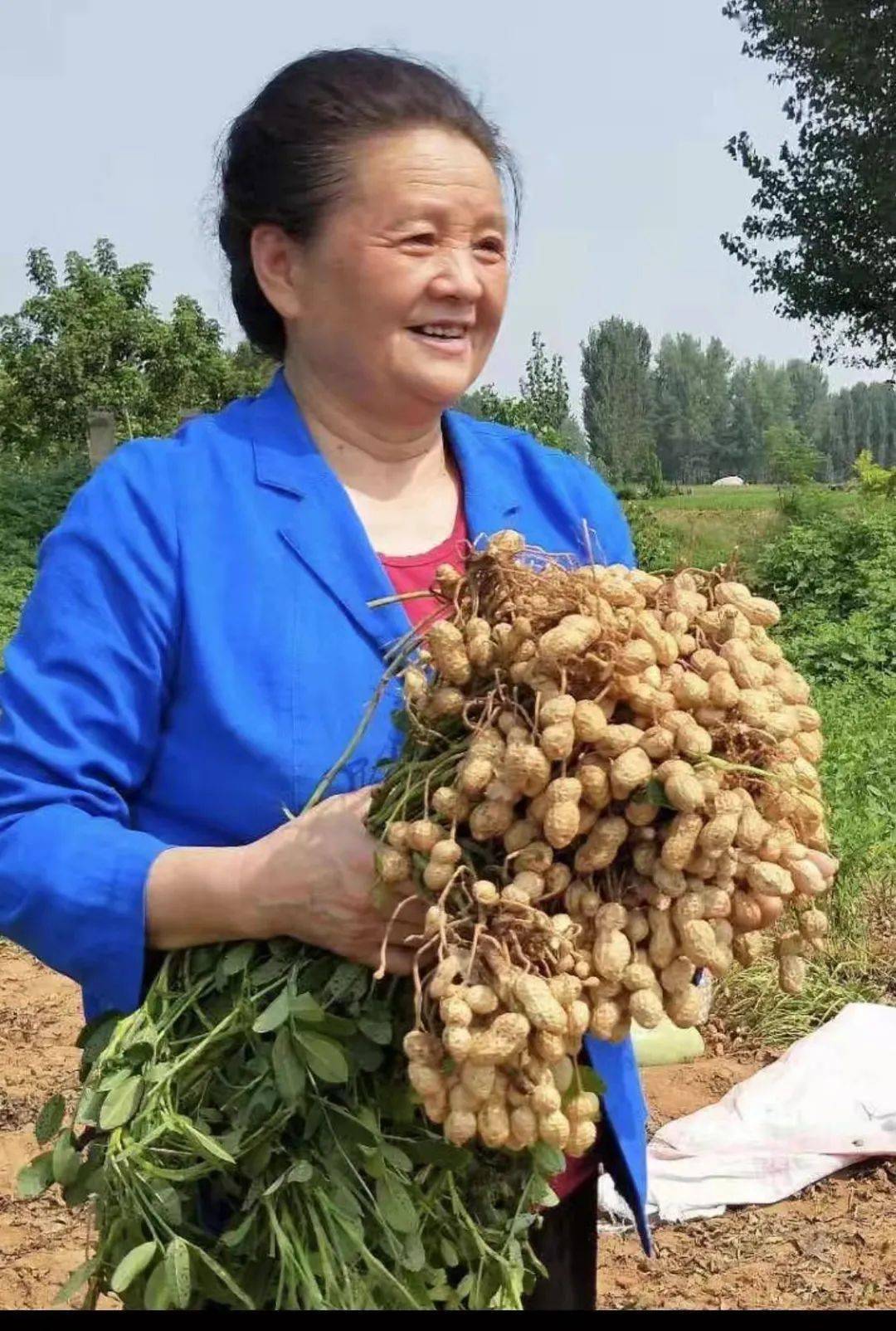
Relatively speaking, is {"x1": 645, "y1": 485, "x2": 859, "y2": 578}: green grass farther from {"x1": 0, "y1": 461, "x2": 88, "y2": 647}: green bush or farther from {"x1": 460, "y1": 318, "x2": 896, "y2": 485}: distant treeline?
{"x1": 460, "y1": 318, "x2": 896, "y2": 485}: distant treeline

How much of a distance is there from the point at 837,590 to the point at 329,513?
9.59 m

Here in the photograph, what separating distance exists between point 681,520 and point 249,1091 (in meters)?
14.3

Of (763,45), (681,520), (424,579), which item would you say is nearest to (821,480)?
(681,520)

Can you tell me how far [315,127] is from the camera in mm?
1515

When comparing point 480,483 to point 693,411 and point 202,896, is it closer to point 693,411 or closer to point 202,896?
point 202,896

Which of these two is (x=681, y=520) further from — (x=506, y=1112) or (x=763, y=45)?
(x=506, y=1112)

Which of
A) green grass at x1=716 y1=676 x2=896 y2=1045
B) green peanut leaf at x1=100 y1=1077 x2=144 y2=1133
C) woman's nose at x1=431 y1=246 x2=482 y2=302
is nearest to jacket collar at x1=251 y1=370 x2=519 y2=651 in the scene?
woman's nose at x1=431 y1=246 x2=482 y2=302

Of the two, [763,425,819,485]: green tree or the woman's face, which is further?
[763,425,819,485]: green tree

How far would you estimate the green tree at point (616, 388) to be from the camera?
43.0 metres

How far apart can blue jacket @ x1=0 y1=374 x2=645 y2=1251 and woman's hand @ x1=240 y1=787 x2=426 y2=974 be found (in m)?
0.10

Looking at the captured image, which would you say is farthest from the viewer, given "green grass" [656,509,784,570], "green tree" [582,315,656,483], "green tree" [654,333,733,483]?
"green tree" [654,333,733,483]

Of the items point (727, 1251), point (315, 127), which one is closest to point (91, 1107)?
point (315, 127)

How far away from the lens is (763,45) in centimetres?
1644

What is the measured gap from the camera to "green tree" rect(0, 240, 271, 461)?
21484mm
